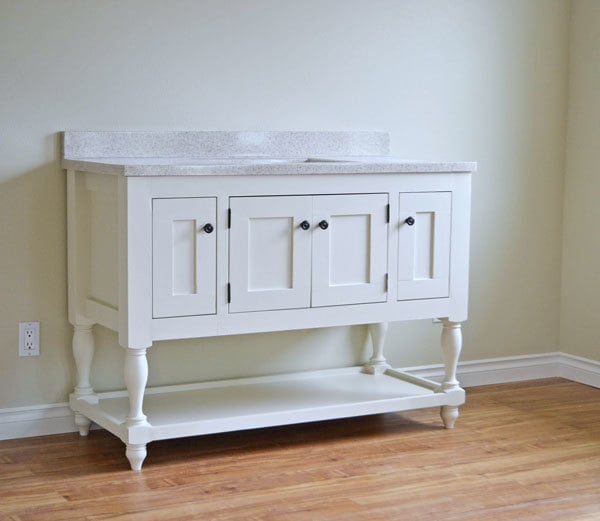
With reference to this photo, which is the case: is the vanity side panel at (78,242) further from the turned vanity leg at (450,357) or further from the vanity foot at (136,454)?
the turned vanity leg at (450,357)

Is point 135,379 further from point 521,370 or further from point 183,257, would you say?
point 521,370

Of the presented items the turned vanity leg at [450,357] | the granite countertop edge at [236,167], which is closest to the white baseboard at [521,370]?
the turned vanity leg at [450,357]

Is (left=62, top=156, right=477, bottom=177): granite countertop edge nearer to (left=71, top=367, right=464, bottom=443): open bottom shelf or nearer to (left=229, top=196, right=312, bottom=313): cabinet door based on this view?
(left=229, top=196, right=312, bottom=313): cabinet door

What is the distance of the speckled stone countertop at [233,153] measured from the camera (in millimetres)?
2732

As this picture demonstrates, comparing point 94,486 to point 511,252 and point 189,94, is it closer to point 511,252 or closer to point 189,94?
point 189,94

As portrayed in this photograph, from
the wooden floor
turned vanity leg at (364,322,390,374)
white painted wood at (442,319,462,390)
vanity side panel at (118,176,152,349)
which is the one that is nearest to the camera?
the wooden floor

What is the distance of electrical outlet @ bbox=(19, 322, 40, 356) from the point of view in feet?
9.80

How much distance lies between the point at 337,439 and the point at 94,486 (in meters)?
0.78

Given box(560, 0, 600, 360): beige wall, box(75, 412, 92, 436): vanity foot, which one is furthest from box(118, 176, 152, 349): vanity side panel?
box(560, 0, 600, 360): beige wall

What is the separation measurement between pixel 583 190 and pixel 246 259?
5.16ft

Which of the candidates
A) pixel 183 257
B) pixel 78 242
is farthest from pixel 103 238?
pixel 183 257

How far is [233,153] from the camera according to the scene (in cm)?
318

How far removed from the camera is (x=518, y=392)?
12.0 feet

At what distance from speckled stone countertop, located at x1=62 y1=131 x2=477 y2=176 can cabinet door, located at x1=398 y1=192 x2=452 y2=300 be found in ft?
0.33
